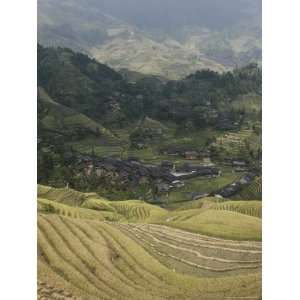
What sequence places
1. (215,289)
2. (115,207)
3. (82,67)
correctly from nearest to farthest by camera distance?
(215,289)
(115,207)
(82,67)

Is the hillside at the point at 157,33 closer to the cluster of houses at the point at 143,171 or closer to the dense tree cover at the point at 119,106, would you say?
the dense tree cover at the point at 119,106

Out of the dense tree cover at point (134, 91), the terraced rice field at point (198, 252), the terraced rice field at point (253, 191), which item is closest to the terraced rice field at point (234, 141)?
the dense tree cover at point (134, 91)

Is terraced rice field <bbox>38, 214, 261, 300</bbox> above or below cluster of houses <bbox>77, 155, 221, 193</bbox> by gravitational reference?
below

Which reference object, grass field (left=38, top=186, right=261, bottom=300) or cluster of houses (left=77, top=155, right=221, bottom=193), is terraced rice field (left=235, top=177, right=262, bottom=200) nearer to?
grass field (left=38, top=186, right=261, bottom=300)

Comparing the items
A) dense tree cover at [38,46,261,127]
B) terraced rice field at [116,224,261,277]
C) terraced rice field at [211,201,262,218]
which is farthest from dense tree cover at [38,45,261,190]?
terraced rice field at [116,224,261,277]

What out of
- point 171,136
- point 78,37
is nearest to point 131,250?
point 171,136
